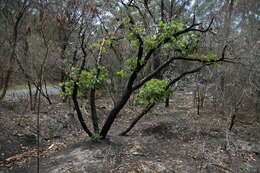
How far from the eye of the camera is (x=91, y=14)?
15.8 ft

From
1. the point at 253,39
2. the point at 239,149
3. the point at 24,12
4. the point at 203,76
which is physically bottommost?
the point at 239,149

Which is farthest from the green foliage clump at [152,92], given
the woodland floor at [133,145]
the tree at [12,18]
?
the tree at [12,18]

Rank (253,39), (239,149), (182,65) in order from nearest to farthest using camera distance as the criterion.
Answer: (239,149), (253,39), (182,65)

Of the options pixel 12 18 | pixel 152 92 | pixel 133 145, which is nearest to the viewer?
pixel 152 92

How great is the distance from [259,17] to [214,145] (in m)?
6.00

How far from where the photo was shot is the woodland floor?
4273mm

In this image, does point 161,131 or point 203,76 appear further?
point 203,76

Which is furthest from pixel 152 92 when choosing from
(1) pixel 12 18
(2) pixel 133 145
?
(1) pixel 12 18

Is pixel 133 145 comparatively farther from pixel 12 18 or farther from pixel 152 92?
pixel 12 18

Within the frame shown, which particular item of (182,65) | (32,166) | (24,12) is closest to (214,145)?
(182,65)

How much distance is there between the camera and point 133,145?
5.41 metres

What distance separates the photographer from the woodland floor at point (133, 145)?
168 inches

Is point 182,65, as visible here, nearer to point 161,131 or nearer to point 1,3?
point 161,131

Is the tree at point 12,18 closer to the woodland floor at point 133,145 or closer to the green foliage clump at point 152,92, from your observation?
the woodland floor at point 133,145
